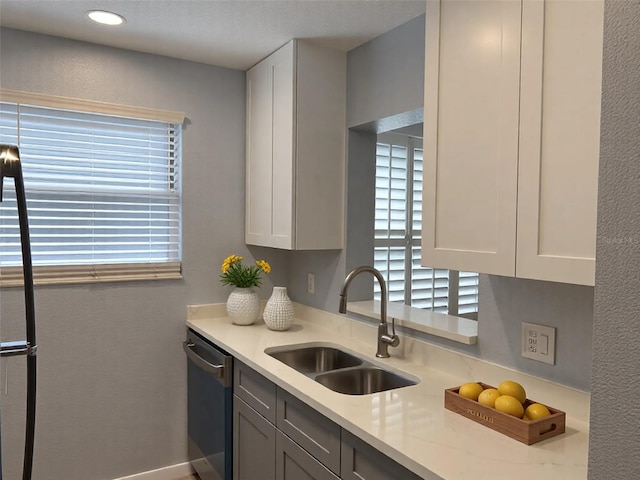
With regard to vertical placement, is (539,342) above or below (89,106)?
below

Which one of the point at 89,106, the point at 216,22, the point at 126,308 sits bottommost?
the point at 126,308

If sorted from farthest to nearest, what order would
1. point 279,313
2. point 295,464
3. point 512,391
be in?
1. point 279,313
2. point 295,464
3. point 512,391

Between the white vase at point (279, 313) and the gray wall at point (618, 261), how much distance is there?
2019 millimetres

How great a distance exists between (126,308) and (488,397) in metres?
2.00

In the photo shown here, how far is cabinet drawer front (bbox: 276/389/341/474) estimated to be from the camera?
159 cm

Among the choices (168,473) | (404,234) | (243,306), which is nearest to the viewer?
(243,306)

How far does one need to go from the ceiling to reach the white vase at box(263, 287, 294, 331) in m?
1.33

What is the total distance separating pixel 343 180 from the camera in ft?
8.64

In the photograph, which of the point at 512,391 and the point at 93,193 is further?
the point at 93,193

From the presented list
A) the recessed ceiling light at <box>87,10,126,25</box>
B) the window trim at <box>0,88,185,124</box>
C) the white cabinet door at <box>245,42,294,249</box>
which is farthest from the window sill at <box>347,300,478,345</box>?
the recessed ceiling light at <box>87,10,126,25</box>

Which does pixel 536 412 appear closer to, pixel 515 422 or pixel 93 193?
pixel 515 422

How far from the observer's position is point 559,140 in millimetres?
1270

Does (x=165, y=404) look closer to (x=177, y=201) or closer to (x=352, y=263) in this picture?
(x=177, y=201)

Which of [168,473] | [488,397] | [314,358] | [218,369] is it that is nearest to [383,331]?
[314,358]
